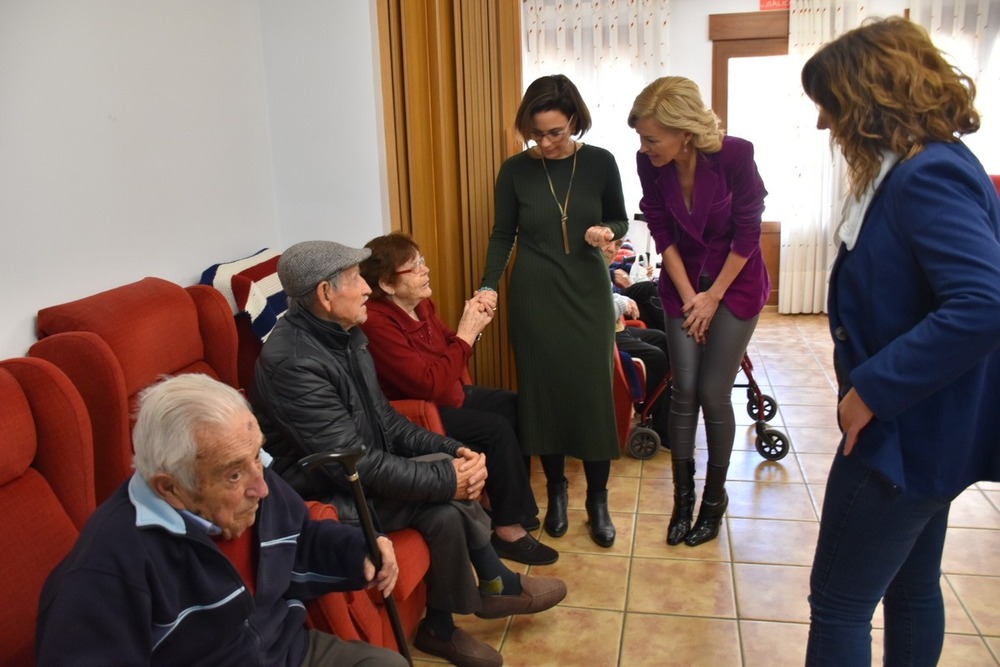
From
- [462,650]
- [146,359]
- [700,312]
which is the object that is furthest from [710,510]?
[146,359]

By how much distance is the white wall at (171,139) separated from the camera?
2.04 metres

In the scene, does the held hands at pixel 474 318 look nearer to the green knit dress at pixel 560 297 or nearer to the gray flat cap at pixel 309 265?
the green knit dress at pixel 560 297

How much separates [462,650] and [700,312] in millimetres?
1189

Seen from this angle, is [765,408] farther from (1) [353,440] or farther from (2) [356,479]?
(2) [356,479]

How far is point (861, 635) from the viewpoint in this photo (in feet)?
4.93

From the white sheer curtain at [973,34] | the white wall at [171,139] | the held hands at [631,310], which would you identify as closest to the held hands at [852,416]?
the white wall at [171,139]

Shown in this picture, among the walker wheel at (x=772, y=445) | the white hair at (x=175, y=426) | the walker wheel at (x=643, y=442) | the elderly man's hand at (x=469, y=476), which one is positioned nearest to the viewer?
the white hair at (x=175, y=426)

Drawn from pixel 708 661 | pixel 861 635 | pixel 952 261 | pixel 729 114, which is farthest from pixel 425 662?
pixel 729 114

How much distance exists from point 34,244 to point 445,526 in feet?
3.89

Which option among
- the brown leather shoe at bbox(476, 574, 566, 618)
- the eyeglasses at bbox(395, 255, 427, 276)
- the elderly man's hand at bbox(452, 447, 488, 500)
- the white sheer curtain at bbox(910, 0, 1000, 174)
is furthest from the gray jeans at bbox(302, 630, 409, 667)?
the white sheer curtain at bbox(910, 0, 1000, 174)

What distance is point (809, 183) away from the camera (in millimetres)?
6266

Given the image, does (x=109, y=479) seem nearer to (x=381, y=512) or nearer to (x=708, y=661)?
(x=381, y=512)

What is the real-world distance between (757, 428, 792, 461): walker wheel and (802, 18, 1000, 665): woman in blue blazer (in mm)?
2102

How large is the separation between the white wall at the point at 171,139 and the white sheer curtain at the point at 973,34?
180 inches
